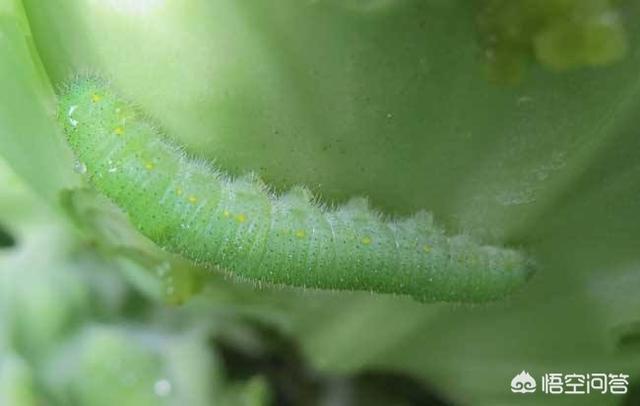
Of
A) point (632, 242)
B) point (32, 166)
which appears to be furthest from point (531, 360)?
point (32, 166)

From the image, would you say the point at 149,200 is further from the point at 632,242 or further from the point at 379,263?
the point at 632,242

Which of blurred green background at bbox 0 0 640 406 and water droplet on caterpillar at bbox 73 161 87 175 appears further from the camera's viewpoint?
water droplet on caterpillar at bbox 73 161 87 175

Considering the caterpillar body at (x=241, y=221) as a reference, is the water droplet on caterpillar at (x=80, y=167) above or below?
above

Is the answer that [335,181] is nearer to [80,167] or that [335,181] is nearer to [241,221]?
[241,221]

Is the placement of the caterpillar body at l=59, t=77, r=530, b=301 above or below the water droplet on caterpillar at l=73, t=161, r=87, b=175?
below

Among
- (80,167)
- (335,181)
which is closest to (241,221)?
(335,181)
